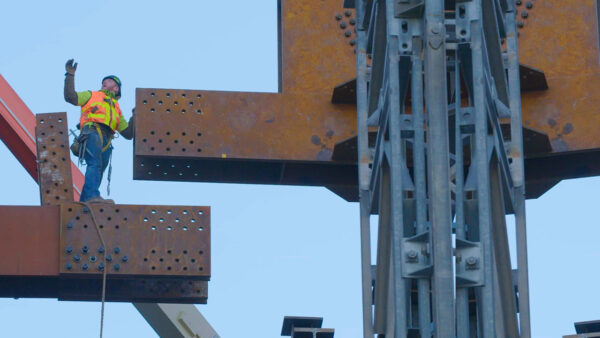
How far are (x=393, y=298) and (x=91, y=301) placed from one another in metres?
4.56

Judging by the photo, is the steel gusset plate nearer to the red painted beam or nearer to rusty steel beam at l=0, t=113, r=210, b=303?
rusty steel beam at l=0, t=113, r=210, b=303

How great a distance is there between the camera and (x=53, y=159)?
1959 cm

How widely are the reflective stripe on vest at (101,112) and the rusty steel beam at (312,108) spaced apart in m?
0.63

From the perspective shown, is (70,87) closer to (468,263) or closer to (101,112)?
(101,112)

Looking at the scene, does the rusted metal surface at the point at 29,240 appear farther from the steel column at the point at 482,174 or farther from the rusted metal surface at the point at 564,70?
the rusted metal surface at the point at 564,70

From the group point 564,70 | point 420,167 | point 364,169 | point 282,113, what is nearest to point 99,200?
point 282,113

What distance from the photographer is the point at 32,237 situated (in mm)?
18969

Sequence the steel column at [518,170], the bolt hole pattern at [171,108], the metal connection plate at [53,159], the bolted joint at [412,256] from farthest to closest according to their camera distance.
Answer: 1. the bolt hole pattern at [171,108]
2. the metal connection plate at [53,159]
3. the steel column at [518,170]
4. the bolted joint at [412,256]

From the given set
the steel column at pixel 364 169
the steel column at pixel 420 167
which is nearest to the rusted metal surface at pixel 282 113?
the steel column at pixel 364 169

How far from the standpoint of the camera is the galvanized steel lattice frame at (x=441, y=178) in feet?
52.5

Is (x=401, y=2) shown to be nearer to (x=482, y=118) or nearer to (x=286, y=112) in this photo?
(x=482, y=118)

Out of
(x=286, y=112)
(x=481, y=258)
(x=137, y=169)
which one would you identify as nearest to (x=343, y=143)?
(x=286, y=112)

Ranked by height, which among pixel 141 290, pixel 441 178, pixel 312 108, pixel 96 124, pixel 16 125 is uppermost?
pixel 16 125

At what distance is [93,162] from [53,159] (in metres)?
0.61
